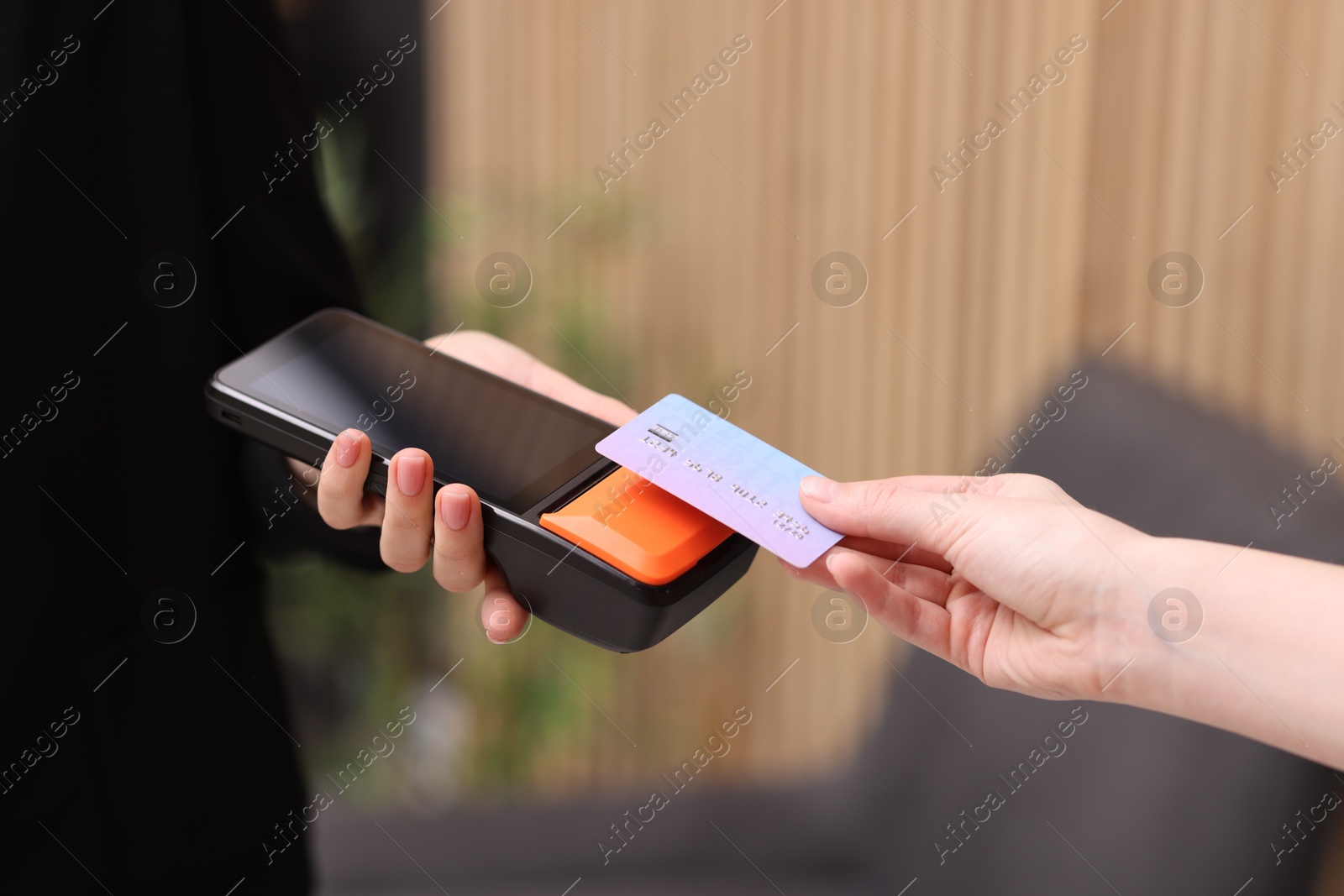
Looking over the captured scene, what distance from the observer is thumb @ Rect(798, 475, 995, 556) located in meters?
0.67

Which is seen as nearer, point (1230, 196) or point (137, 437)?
point (137, 437)

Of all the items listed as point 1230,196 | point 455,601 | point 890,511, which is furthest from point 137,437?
point 1230,196

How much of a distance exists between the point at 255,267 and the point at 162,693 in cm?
37

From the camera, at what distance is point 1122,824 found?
0.89m

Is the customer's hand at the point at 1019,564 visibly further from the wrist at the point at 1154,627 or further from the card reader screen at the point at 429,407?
the card reader screen at the point at 429,407

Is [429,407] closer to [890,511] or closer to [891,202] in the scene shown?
[890,511]

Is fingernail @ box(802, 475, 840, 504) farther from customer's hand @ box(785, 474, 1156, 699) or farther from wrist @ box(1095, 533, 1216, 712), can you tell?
wrist @ box(1095, 533, 1216, 712)

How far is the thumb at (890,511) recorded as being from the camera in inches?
26.3

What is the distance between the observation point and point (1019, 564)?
66 cm

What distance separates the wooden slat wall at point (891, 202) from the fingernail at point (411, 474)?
2.74ft

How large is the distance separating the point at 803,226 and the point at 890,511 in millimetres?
1077

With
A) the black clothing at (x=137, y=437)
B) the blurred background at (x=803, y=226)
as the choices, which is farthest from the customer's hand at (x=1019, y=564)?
the blurred background at (x=803, y=226)

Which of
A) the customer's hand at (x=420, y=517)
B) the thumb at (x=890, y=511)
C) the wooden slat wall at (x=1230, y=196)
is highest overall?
the customer's hand at (x=420, y=517)

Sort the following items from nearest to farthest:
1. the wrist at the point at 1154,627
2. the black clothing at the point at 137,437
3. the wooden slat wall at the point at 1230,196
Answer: the wrist at the point at 1154,627, the black clothing at the point at 137,437, the wooden slat wall at the point at 1230,196
